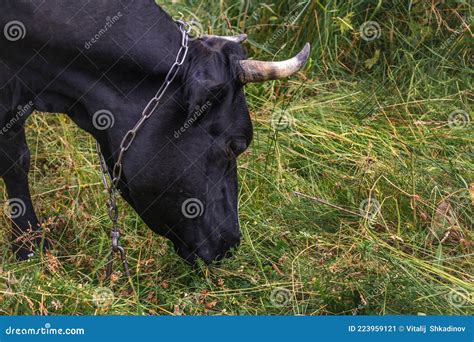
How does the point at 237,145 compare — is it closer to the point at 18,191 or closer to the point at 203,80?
the point at 203,80

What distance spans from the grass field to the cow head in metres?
0.36

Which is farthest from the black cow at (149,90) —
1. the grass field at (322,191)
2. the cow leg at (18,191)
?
the cow leg at (18,191)

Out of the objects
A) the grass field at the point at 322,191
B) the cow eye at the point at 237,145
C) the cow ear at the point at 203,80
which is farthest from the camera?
the grass field at the point at 322,191

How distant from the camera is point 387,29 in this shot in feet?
26.1

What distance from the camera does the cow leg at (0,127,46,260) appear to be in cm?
613

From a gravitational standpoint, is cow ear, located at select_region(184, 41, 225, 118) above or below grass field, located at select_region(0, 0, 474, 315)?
above

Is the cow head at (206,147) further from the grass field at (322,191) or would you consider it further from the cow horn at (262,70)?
the grass field at (322,191)

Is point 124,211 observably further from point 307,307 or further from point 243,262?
point 307,307

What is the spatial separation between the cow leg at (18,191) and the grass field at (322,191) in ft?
0.31

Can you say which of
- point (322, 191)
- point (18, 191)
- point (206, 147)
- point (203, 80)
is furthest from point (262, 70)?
Result: point (18, 191)

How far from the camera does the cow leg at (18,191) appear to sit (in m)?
6.13

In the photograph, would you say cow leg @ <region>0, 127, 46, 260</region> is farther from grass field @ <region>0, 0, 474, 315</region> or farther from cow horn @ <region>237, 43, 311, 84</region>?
cow horn @ <region>237, 43, 311, 84</region>

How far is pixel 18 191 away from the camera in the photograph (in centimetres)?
632

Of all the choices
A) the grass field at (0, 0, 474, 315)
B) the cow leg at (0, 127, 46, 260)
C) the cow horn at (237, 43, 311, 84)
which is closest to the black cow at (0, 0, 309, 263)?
the cow horn at (237, 43, 311, 84)
